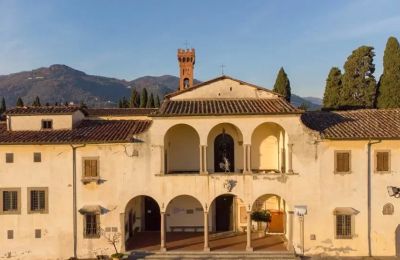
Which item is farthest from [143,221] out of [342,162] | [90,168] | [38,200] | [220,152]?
[342,162]

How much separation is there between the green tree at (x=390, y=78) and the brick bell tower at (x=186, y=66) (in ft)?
86.8

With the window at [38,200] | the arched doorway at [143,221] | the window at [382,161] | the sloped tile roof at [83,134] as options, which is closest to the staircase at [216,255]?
the arched doorway at [143,221]

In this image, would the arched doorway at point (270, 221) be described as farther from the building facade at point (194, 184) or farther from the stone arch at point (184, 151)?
the stone arch at point (184, 151)

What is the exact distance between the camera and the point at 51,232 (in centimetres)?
2467

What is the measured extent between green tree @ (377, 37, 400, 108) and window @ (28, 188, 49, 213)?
3628 centimetres

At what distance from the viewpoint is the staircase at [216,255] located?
24.0 meters

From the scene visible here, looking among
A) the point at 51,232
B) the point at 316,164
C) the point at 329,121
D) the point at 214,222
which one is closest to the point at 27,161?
the point at 51,232

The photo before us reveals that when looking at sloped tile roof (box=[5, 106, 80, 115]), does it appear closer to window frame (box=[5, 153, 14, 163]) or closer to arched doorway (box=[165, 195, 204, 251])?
window frame (box=[5, 153, 14, 163])

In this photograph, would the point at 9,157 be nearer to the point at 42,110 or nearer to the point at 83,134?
the point at 42,110

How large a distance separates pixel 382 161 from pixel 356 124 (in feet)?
9.62

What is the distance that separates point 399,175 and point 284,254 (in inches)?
346

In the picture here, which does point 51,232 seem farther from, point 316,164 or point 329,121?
point 329,121

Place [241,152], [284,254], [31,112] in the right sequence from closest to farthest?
[284,254] < [31,112] < [241,152]

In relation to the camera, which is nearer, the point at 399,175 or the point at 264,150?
the point at 399,175
